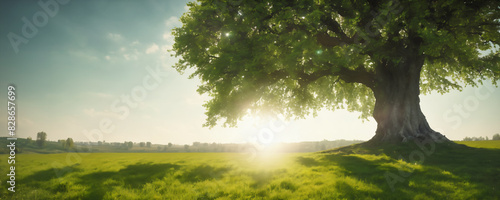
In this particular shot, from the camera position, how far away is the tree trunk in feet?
68.8

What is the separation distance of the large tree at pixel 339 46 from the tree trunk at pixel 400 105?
76 millimetres

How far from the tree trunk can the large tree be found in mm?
76

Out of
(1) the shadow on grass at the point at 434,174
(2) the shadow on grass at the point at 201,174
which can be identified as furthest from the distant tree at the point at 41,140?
(1) the shadow on grass at the point at 434,174

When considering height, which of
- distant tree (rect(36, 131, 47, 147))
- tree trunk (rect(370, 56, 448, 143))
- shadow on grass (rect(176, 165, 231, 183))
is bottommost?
distant tree (rect(36, 131, 47, 147))

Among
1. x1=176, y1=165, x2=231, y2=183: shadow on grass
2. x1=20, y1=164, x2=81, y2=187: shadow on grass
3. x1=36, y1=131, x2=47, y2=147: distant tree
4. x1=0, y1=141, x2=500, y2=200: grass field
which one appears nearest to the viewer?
x1=0, y1=141, x2=500, y2=200: grass field

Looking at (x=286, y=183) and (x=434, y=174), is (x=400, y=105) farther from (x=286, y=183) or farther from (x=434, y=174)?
(x=286, y=183)

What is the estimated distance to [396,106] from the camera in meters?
22.0

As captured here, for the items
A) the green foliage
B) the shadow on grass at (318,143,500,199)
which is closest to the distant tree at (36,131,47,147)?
the green foliage

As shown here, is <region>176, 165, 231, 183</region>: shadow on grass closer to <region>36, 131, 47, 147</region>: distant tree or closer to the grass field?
the grass field

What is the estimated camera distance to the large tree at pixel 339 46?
56.1 feet

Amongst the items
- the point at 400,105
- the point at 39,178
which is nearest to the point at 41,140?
the point at 39,178

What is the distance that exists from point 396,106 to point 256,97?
12.2 meters

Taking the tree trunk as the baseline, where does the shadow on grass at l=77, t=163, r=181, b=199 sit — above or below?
below

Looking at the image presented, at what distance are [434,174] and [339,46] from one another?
1382 cm
